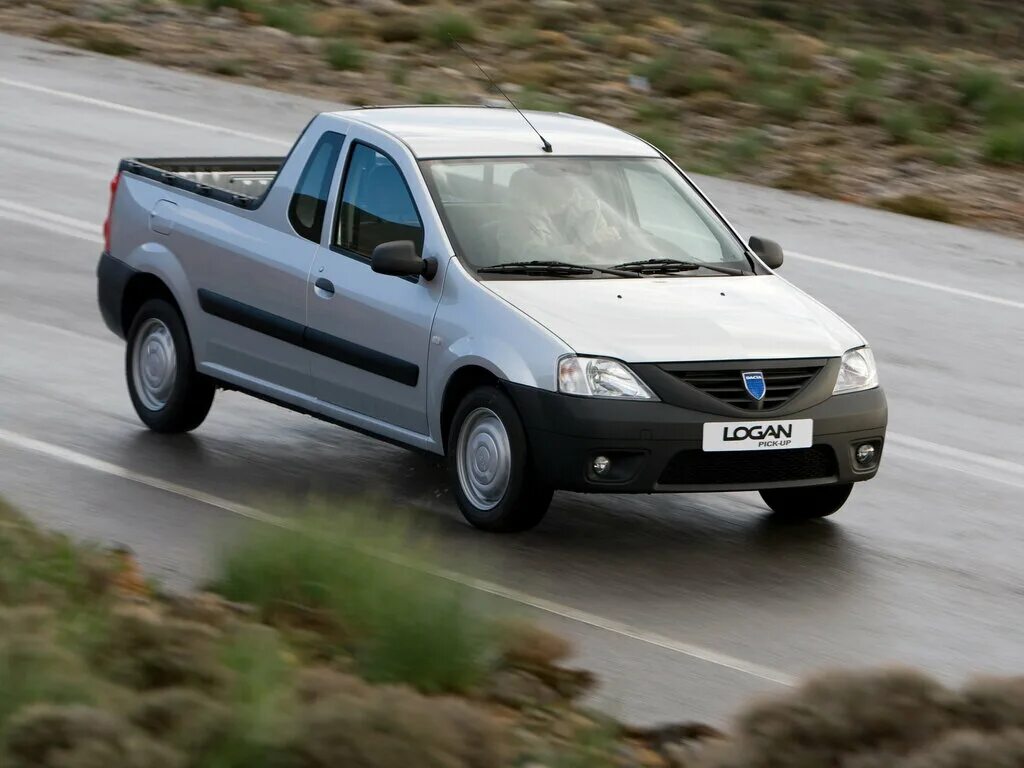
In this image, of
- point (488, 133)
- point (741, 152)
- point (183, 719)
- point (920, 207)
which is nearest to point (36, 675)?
point (183, 719)

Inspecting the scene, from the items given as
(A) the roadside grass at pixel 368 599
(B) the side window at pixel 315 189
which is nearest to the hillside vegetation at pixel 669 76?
(B) the side window at pixel 315 189

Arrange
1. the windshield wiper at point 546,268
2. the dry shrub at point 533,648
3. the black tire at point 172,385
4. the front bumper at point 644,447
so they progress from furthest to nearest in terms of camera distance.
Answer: the black tire at point 172,385 < the windshield wiper at point 546,268 < the front bumper at point 644,447 < the dry shrub at point 533,648

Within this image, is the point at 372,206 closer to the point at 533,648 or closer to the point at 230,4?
the point at 533,648

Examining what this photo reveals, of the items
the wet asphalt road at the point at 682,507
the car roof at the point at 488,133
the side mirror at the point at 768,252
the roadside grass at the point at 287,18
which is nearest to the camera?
the wet asphalt road at the point at 682,507

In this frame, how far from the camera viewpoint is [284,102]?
23.3 meters

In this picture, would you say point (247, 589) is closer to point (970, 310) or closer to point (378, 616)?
point (378, 616)

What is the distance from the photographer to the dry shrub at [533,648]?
7.15 m

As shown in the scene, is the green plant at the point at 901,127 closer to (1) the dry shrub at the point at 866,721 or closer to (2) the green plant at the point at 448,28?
(2) the green plant at the point at 448,28

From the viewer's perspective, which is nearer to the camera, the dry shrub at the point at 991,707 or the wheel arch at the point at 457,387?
the dry shrub at the point at 991,707

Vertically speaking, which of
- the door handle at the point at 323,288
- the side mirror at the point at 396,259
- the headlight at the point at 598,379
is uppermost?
the side mirror at the point at 396,259

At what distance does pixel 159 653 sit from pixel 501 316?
11.1ft

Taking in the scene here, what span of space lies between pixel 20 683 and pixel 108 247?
639 cm

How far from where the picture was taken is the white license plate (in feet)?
30.0

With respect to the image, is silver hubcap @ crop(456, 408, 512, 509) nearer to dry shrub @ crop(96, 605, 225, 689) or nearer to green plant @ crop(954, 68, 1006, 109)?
dry shrub @ crop(96, 605, 225, 689)
